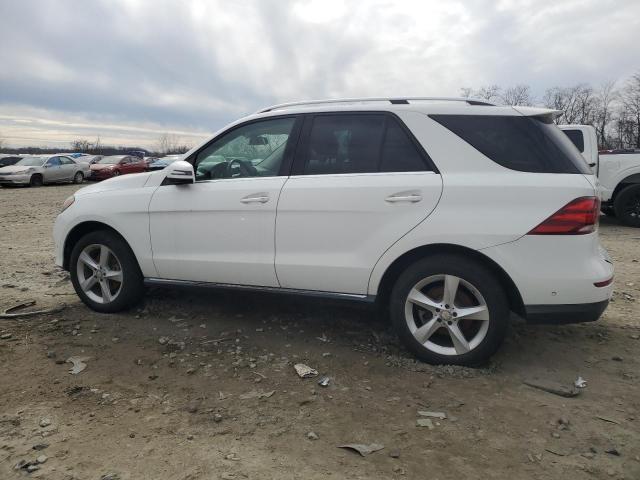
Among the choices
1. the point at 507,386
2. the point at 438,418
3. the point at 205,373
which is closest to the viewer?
the point at 438,418

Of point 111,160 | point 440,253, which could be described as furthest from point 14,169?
point 440,253

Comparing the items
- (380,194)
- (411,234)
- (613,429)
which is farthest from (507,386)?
(380,194)

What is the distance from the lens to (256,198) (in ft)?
12.1

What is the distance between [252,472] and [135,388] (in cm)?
120

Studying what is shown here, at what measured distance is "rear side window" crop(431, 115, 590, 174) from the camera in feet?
10.3

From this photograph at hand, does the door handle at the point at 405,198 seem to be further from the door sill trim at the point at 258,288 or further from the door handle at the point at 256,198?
the door handle at the point at 256,198

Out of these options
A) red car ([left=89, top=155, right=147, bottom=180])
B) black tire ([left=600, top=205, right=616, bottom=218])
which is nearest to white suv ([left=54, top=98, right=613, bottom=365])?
black tire ([left=600, top=205, right=616, bottom=218])

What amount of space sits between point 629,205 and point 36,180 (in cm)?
2360

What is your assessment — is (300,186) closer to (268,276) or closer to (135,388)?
(268,276)

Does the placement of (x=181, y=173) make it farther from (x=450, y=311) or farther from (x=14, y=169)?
(x=14, y=169)

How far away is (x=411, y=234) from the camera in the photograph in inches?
127

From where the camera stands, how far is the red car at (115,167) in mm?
27406

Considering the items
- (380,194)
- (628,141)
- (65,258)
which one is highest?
(628,141)

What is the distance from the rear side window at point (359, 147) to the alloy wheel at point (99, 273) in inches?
79.9
